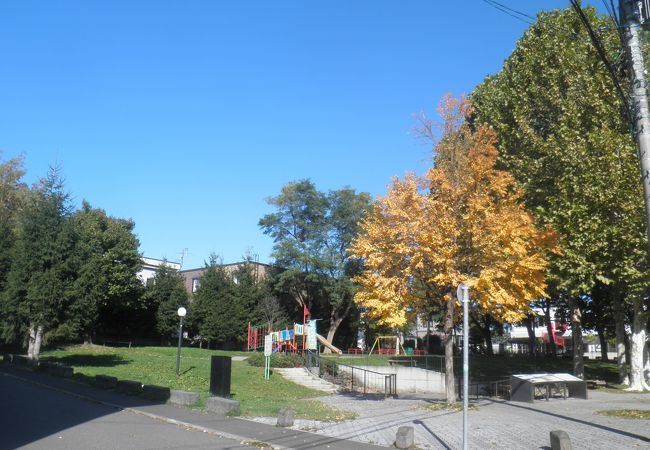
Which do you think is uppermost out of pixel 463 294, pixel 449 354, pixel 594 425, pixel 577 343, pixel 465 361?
pixel 463 294

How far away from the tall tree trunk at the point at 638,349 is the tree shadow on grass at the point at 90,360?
23863 millimetres

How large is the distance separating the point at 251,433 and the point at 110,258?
3787cm

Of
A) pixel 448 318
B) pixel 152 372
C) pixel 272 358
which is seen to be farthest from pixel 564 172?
pixel 152 372

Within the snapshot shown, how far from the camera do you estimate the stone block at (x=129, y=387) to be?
17.6 meters

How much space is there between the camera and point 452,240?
17453mm

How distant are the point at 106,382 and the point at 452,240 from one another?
12.2 m

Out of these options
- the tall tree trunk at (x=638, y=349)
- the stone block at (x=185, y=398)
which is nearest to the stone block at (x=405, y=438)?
the stone block at (x=185, y=398)

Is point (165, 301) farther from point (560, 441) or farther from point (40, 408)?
point (560, 441)

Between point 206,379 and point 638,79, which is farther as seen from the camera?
point 206,379

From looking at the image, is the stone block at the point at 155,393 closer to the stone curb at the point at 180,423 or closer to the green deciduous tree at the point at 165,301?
the stone curb at the point at 180,423

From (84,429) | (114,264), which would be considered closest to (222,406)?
(84,429)

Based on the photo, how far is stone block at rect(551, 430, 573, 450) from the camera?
9406mm

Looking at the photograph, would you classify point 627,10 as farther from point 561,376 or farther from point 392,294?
point 561,376

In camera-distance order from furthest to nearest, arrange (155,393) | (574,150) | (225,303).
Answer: (225,303)
(574,150)
(155,393)
